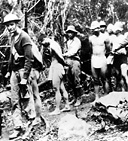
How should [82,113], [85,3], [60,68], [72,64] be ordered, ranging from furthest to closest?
[85,3] → [72,64] → [60,68] → [82,113]

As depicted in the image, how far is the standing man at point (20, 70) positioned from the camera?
19.4 feet

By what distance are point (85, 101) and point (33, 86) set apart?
2.84m

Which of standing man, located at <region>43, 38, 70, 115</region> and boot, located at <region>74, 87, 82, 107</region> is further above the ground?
standing man, located at <region>43, 38, 70, 115</region>

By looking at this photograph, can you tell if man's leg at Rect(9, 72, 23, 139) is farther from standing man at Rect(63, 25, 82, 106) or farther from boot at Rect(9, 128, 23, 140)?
standing man at Rect(63, 25, 82, 106)

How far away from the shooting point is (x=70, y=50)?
849 cm

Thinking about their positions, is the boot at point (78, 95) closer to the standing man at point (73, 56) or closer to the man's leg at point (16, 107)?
the standing man at point (73, 56)

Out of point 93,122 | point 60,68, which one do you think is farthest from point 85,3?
point 93,122

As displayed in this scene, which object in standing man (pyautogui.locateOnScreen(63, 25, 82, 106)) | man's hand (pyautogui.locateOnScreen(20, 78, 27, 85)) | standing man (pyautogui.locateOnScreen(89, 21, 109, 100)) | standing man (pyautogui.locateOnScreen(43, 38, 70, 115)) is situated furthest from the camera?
standing man (pyautogui.locateOnScreen(63, 25, 82, 106))

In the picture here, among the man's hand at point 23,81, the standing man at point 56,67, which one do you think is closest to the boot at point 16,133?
the man's hand at point 23,81

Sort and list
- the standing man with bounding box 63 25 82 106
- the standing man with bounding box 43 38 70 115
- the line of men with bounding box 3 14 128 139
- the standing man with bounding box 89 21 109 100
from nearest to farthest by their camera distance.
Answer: the line of men with bounding box 3 14 128 139 → the standing man with bounding box 43 38 70 115 → the standing man with bounding box 89 21 109 100 → the standing man with bounding box 63 25 82 106

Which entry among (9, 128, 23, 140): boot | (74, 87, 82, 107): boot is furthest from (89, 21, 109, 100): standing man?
(9, 128, 23, 140): boot

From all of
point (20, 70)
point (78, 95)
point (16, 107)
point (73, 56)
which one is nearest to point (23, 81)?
point (20, 70)

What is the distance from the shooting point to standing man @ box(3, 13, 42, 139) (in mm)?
5922

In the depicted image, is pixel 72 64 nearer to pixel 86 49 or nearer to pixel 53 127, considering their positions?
pixel 86 49
